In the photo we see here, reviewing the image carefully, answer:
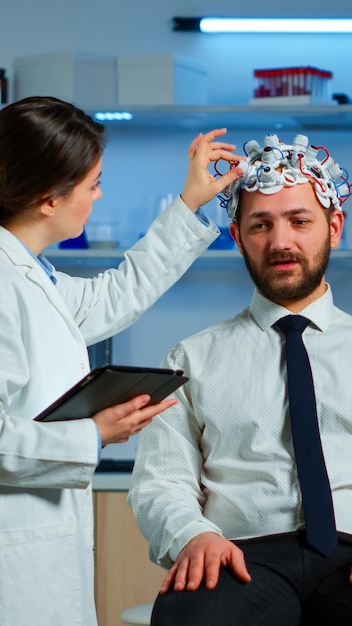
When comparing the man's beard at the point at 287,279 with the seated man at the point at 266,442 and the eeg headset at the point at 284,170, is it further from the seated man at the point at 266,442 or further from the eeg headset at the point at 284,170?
the eeg headset at the point at 284,170

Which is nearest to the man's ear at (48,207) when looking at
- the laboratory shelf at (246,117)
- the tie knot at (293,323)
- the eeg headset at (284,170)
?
the eeg headset at (284,170)

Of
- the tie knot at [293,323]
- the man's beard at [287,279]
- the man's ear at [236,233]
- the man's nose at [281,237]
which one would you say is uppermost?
the man's nose at [281,237]

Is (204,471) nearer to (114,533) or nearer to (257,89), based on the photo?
(114,533)

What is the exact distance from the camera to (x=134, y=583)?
331 cm

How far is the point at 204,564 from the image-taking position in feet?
5.54

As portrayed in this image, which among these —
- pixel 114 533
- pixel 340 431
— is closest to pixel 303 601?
pixel 340 431

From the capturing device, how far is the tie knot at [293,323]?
2027 millimetres

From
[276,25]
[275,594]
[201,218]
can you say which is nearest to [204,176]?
[201,218]

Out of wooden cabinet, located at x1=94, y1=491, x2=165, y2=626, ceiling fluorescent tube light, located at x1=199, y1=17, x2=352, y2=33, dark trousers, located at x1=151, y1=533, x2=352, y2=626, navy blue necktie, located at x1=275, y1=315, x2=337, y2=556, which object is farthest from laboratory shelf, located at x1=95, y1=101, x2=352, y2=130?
dark trousers, located at x1=151, y1=533, x2=352, y2=626

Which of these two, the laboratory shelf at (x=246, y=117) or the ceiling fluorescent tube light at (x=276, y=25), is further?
the ceiling fluorescent tube light at (x=276, y=25)

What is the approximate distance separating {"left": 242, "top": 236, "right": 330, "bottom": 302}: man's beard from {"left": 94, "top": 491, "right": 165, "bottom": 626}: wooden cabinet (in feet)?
4.82

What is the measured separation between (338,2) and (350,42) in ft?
0.53

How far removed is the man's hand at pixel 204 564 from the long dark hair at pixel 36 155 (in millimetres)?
672

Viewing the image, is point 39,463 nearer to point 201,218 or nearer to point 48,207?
point 48,207
